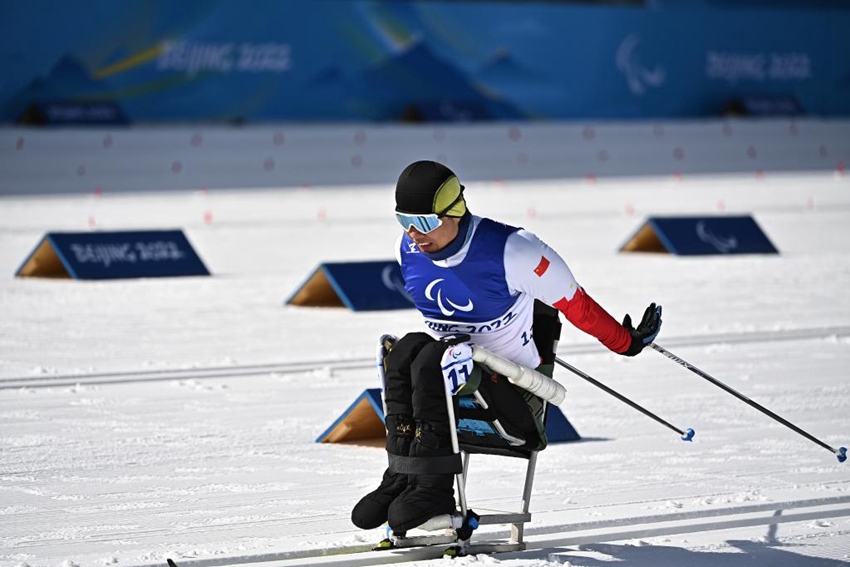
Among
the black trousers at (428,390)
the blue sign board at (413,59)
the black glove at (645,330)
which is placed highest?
the blue sign board at (413,59)

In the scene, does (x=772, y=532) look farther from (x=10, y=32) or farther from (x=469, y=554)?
(x=10, y=32)

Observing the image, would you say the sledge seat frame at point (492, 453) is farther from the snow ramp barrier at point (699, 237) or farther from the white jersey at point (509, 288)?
the snow ramp barrier at point (699, 237)

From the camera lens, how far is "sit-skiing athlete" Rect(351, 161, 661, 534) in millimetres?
4414

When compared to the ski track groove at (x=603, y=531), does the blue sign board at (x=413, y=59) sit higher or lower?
higher

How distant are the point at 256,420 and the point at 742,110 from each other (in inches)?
977

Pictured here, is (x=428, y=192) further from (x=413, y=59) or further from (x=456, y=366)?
(x=413, y=59)

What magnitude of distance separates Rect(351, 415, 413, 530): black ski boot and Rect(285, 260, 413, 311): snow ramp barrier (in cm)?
609

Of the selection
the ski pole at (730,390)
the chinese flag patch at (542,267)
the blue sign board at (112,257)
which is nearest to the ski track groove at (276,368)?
the ski pole at (730,390)

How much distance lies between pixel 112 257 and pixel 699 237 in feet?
18.9

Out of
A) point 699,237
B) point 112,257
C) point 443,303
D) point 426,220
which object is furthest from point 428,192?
point 699,237

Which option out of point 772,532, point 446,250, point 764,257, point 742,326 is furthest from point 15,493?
point 764,257

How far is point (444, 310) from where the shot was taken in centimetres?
471

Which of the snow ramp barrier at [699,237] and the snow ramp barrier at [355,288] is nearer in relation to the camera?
the snow ramp barrier at [355,288]

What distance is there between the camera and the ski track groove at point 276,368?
26.3ft
